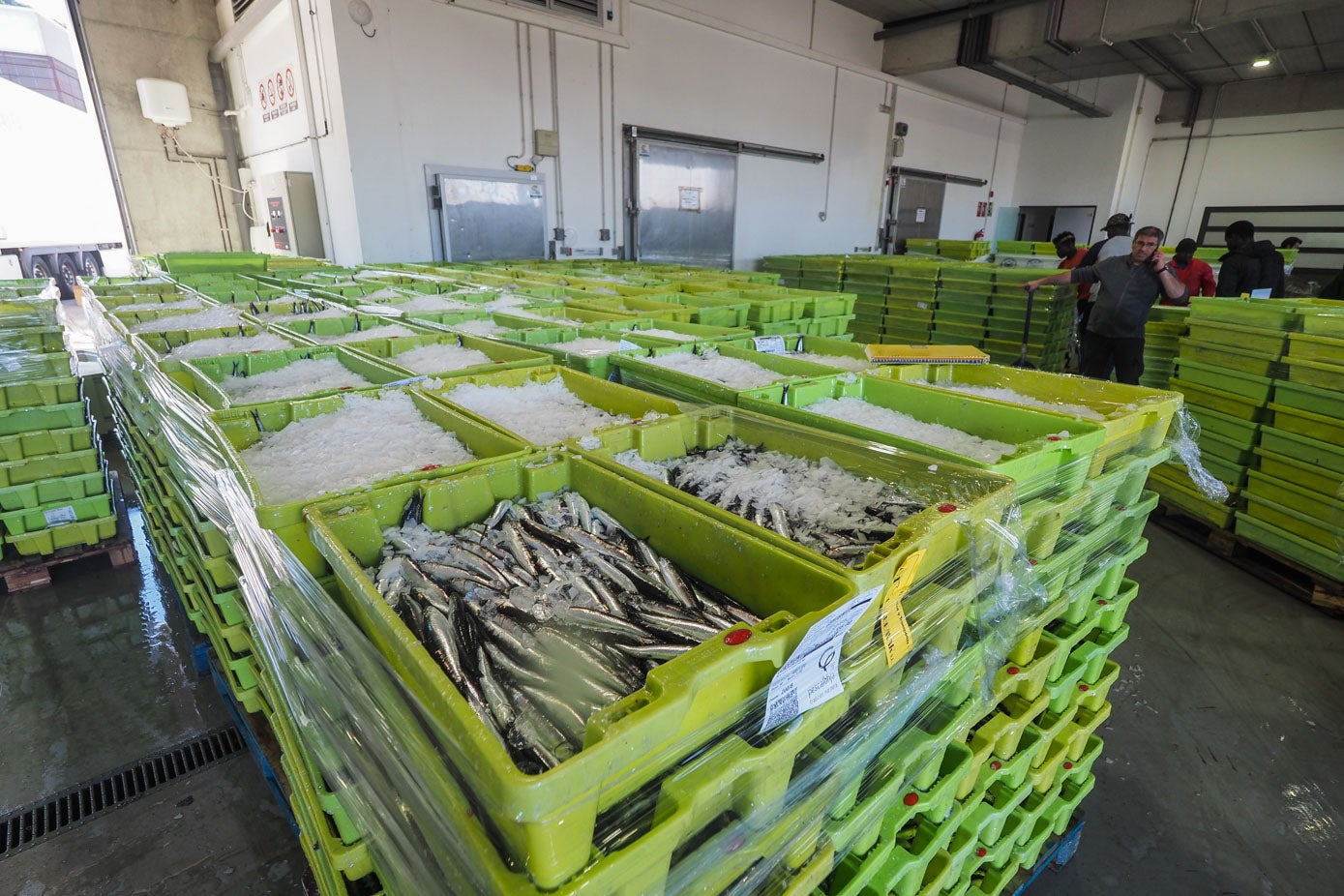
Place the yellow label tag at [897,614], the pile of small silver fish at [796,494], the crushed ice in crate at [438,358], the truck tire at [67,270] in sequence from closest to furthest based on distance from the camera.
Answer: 1. the yellow label tag at [897,614]
2. the pile of small silver fish at [796,494]
3. the crushed ice in crate at [438,358]
4. the truck tire at [67,270]

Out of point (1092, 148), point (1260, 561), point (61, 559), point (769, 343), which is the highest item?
point (1092, 148)

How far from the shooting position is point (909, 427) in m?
1.72

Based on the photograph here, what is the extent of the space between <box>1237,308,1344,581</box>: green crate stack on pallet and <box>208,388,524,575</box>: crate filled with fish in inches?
148

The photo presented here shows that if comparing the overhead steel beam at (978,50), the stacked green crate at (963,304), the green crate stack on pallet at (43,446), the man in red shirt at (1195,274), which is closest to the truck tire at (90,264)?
the green crate stack on pallet at (43,446)

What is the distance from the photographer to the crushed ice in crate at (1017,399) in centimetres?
173

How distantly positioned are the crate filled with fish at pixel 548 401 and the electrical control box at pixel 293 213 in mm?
5569

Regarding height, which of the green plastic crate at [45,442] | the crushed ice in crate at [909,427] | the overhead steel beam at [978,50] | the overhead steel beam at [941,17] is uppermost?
the overhead steel beam at [941,17]

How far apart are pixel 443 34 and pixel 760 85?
414 centimetres

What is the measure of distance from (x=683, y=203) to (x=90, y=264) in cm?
677

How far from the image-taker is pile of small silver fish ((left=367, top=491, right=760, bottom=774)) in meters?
0.79

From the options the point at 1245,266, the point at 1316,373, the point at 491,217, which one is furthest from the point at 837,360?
the point at 1245,266

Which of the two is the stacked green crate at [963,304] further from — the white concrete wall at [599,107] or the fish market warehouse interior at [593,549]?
the white concrete wall at [599,107]

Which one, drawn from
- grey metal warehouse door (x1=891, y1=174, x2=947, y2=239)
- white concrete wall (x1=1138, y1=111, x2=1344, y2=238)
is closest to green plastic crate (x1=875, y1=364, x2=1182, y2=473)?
grey metal warehouse door (x1=891, y1=174, x2=947, y2=239)

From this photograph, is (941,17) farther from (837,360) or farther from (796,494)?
(796,494)
